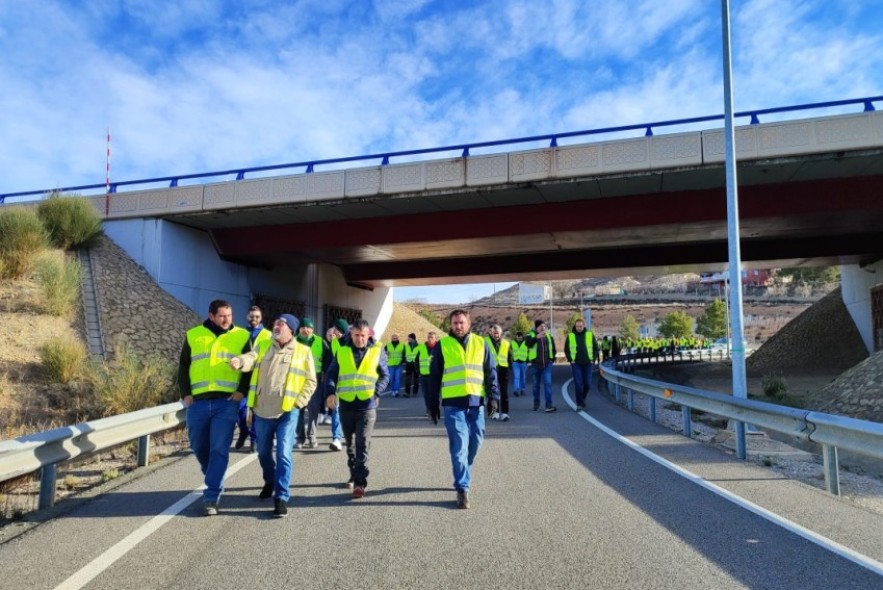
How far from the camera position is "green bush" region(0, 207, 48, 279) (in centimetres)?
1598

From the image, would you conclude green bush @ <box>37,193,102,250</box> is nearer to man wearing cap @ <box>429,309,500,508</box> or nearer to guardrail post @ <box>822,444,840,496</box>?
man wearing cap @ <box>429,309,500,508</box>

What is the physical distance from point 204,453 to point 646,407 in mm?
11272

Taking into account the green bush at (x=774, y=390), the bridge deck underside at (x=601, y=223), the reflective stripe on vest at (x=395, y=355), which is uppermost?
the bridge deck underside at (x=601, y=223)

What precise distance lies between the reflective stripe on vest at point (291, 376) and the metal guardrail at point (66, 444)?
5.26 feet

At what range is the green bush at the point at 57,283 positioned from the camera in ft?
49.4

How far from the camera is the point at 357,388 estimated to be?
603 centimetres

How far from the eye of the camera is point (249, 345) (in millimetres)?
5668

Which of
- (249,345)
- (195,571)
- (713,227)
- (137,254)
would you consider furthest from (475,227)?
(195,571)

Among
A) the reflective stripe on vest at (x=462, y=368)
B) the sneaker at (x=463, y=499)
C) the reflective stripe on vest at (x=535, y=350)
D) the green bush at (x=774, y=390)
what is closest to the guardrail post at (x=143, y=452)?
the reflective stripe on vest at (x=462, y=368)

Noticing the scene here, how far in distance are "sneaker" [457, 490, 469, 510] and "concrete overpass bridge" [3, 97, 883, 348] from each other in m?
12.5

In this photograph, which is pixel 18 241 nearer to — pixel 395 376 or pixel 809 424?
pixel 395 376

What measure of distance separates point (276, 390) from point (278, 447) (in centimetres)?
48

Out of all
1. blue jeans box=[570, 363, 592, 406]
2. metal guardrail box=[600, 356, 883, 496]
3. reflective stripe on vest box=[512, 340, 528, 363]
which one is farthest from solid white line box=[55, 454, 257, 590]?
reflective stripe on vest box=[512, 340, 528, 363]

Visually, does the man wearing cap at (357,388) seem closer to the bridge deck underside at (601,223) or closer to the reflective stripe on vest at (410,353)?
the reflective stripe on vest at (410,353)
